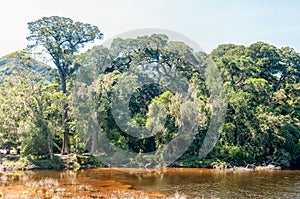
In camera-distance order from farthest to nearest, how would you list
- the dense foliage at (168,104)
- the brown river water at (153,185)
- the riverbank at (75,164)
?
the dense foliage at (168,104) → the riverbank at (75,164) → the brown river water at (153,185)

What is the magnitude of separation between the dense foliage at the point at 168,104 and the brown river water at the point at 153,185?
6.73 meters

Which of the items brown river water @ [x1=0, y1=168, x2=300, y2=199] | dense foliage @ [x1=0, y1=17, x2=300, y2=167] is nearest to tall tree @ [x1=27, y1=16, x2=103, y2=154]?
dense foliage @ [x1=0, y1=17, x2=300, y2=167]

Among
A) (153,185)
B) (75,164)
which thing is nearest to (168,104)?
(75,164)

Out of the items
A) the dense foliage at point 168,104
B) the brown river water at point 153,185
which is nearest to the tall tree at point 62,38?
the dense foliage at point 168,104

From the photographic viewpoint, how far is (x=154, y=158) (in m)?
34.4

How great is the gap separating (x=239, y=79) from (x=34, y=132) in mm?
25208

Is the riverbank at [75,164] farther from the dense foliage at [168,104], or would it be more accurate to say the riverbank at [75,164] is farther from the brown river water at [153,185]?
the brown river water at [153,185]

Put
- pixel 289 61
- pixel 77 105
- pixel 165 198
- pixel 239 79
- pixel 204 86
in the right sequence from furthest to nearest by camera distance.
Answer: pixel 289 61
pixel 239 79
pixel 204 86
pixel 77 105
pixel 165 198

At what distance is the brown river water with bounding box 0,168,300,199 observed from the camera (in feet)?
64.4

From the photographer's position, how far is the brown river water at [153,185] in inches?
773

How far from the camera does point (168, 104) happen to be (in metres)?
36.4

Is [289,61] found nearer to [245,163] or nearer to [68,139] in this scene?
[245,163]

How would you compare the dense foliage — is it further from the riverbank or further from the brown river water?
the brown river water

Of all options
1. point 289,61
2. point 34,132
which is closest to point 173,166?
point 34,132
